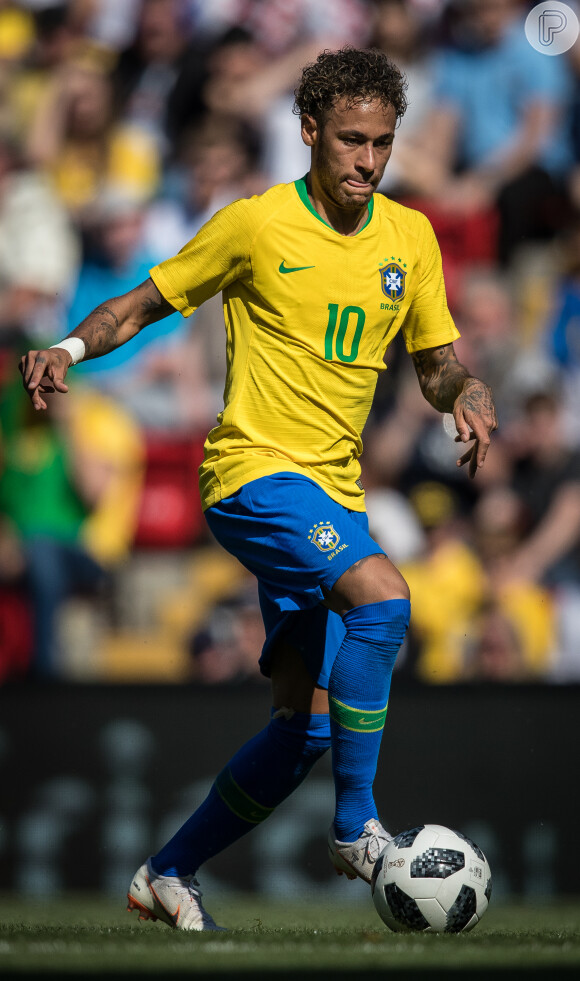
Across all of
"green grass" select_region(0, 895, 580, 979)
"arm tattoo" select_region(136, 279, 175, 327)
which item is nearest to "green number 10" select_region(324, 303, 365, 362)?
"arm tattoo" select_region(136, 279, 175, 327)

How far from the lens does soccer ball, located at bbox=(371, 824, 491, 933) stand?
3424 millimetres

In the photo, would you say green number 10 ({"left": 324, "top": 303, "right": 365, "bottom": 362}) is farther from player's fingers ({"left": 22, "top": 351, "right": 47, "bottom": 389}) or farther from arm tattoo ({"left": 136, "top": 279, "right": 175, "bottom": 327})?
player's fingers ({"left": 22, "top": 351, "right": 47, "bottom": 389})

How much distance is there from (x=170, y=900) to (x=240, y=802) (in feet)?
1.27

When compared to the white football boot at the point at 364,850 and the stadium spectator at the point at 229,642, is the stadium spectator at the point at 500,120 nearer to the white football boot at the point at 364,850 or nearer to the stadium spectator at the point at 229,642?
the stadium spectator at the point at 229,642

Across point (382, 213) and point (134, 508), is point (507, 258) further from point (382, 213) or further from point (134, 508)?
point (382, 213)

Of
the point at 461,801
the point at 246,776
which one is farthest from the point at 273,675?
the point at 461,801

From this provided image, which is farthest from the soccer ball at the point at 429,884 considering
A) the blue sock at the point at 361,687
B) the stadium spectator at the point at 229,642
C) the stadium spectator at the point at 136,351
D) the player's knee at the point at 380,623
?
the stadium spectator at the point at 136,351

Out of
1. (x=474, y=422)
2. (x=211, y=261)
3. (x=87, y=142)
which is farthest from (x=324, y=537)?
(x=87, y=142)

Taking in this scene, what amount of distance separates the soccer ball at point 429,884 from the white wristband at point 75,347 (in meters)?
1.60

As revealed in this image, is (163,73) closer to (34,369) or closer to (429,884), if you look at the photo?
(34,369)

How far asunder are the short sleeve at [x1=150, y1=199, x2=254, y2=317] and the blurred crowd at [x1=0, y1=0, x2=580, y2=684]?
287cm

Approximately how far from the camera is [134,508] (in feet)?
22.5

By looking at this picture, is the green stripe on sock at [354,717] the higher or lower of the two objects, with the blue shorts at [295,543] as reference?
lower

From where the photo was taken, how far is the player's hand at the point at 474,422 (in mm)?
3633
